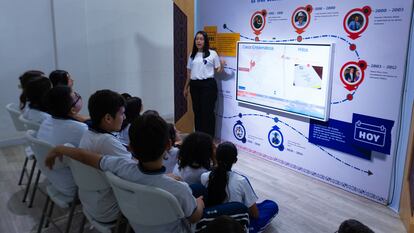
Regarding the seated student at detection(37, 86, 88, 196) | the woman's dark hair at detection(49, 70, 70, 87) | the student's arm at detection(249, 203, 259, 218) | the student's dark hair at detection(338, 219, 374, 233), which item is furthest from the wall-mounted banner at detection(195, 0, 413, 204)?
the seated student at detection(37, 86, 88, 196)

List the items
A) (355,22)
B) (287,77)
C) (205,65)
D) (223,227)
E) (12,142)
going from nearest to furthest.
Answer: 1. (223,227)
2. (355,22)
3. (287,77)
4. (205,65)
5. (12,142)

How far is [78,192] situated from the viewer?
→ 83.6 inches

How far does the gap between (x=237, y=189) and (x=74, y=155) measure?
101 cm

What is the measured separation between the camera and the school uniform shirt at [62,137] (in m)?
2.25

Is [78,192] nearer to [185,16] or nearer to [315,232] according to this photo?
[315,232]

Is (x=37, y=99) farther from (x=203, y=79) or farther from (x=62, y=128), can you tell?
(x=203, y=79)

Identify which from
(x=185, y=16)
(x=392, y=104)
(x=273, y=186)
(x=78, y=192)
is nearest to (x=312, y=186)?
(x=273, y=186)

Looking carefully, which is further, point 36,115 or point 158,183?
point 36,115

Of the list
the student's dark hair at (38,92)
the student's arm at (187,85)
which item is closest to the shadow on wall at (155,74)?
the student's arm at (187,85)

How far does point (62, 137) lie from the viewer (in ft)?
7.55

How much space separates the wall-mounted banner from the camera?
3.03 metres

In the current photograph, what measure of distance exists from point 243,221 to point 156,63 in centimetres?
429

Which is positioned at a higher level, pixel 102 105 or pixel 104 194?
pixel 102 105

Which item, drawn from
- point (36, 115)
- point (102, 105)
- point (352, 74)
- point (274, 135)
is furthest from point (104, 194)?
point (274, 135)
